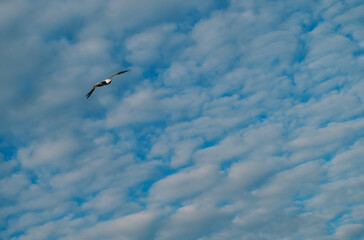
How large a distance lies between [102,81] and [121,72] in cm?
358

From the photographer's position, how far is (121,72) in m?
56.2

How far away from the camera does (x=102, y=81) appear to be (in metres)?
54.4
